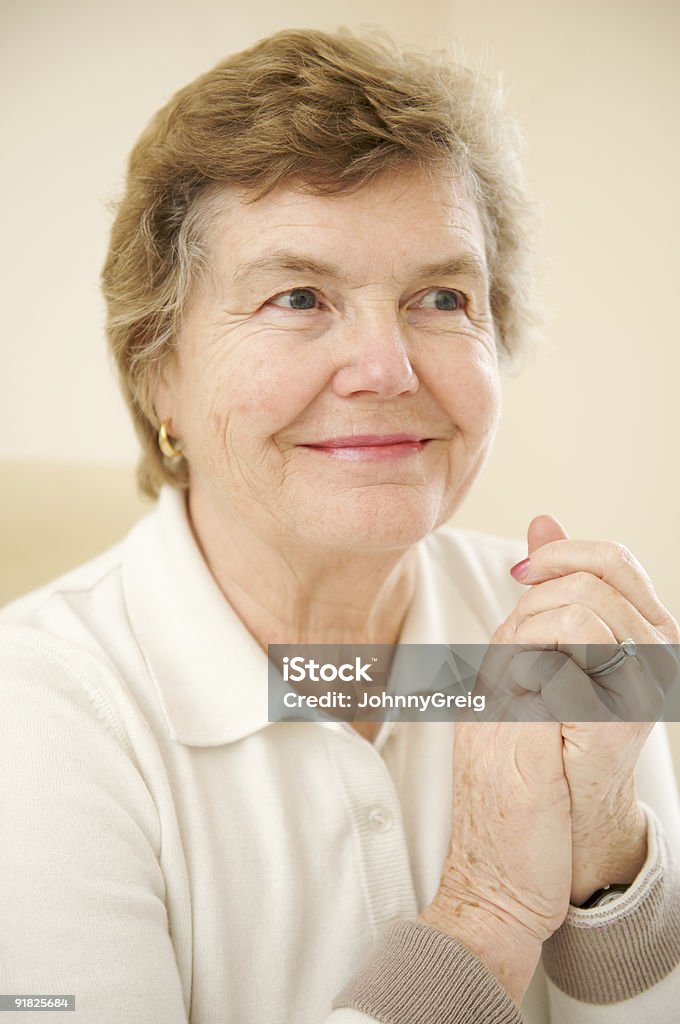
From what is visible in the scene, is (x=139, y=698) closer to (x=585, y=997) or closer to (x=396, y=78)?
(x=585, y=997)

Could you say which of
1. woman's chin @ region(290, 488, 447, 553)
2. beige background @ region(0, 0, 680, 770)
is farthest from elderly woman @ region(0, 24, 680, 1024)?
beige background @ region(0, 0, 680, 770)

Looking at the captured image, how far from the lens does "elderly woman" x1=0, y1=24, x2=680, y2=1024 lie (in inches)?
37.7

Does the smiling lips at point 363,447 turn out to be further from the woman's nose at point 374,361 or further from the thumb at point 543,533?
the thumb at point 543,533

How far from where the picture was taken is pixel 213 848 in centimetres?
99

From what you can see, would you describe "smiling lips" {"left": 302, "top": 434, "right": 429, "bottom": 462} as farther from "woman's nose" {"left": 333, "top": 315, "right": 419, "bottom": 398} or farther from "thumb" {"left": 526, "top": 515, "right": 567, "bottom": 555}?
"thumb" {"left": 526, "top": 515, "right": 567, "bottom": 555}

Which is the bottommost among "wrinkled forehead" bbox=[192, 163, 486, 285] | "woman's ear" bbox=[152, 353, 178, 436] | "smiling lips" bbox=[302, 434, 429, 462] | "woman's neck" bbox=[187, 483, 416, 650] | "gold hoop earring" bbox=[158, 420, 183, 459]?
"woman's neck" bbox=[187, 483, 416, 650]

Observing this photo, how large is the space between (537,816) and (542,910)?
0.10 meters

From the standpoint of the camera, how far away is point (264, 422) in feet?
3.39

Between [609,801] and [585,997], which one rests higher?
[609,801]

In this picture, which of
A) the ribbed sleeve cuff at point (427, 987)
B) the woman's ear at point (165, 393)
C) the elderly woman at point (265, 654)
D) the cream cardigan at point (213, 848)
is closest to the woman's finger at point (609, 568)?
the elderly woman at point (265, 654)

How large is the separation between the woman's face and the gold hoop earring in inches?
4.7

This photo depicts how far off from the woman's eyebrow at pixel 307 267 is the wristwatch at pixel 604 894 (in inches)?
30.0

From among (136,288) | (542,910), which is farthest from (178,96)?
(542,910)

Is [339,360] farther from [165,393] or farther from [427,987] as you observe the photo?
[427,987]
